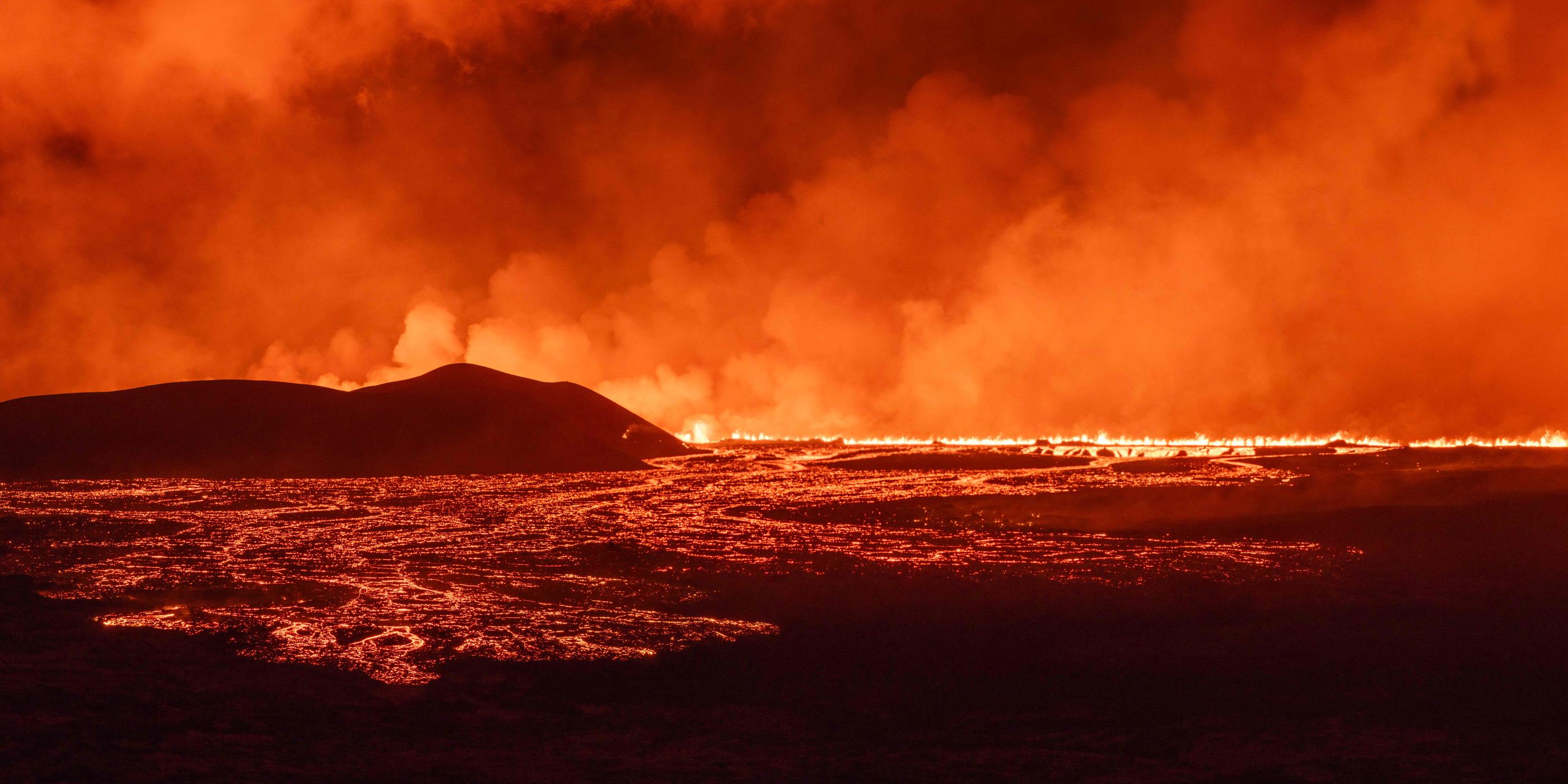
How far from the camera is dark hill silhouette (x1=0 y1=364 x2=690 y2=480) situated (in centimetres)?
8444

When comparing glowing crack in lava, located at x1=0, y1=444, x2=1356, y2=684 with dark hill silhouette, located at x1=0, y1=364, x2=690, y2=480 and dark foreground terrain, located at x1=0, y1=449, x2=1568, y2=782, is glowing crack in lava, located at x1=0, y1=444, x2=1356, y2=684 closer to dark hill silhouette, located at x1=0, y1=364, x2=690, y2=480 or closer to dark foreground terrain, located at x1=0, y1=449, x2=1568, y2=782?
dark foreground terrain, located at x1=0, y1=449, x2=1568, y2=782

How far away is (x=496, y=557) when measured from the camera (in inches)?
1511

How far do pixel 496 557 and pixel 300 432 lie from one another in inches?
2409

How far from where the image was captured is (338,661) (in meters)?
22.0

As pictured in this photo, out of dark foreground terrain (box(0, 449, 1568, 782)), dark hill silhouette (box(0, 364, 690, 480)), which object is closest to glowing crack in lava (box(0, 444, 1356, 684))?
dark foreground terrain (box(0, 449, 1568, 782))

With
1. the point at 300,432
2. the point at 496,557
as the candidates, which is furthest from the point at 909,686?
the point at 300,432

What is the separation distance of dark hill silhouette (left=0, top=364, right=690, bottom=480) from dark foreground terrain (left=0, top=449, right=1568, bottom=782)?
50.6 meters

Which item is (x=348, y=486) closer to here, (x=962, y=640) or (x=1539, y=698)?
(x=962, y=640)

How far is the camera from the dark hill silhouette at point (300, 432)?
277 ft

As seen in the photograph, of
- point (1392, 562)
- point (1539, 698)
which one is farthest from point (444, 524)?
point (1539, 698)

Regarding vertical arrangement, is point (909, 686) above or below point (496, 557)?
below

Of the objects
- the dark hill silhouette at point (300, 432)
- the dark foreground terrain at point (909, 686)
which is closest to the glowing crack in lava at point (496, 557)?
the dark foreground terrain at point (909, 686)

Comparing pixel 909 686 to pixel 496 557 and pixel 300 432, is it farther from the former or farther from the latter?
pixel 300 432

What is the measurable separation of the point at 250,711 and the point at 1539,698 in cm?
2318
